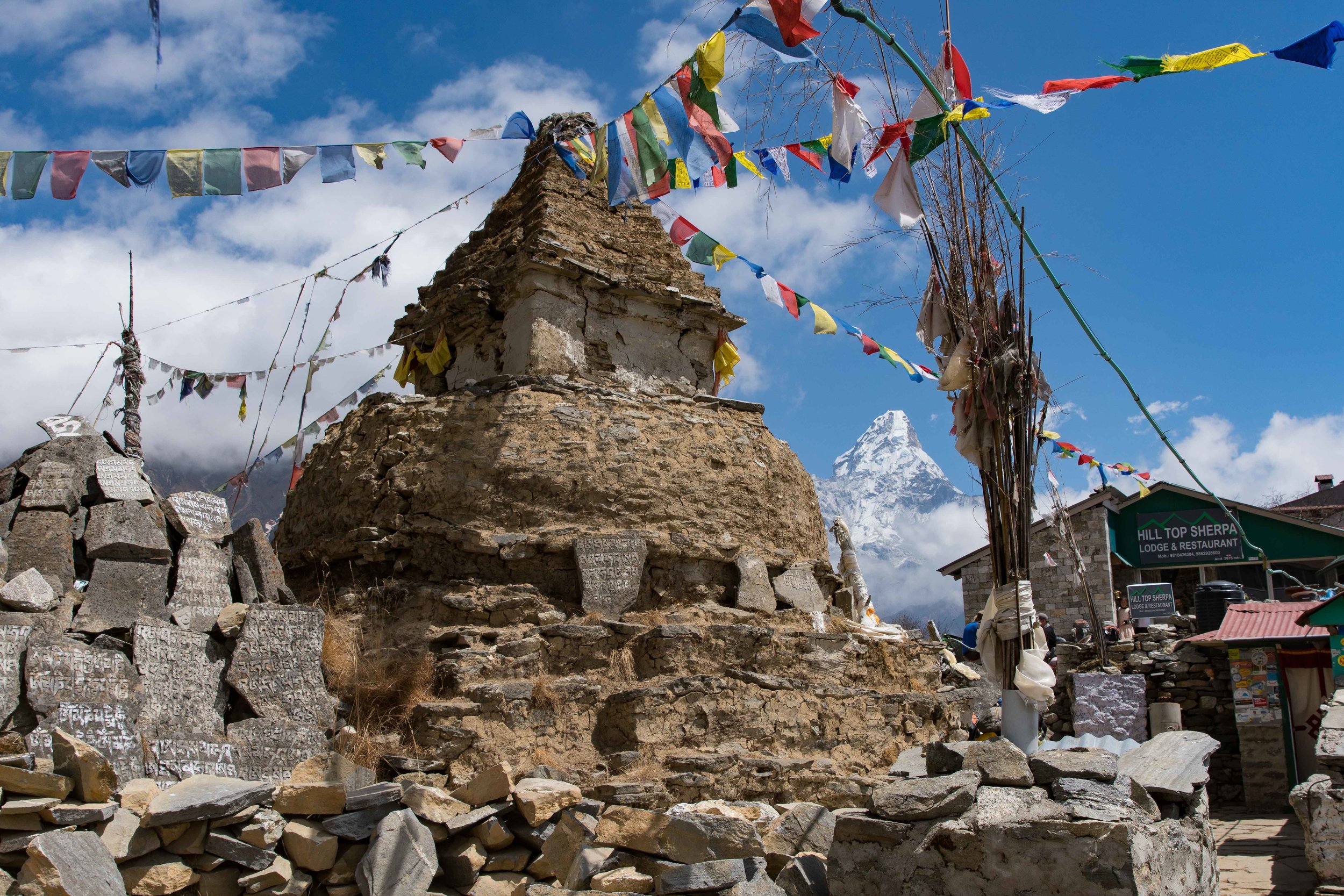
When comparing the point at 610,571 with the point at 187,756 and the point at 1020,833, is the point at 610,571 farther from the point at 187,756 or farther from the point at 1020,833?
the point at 1020,833

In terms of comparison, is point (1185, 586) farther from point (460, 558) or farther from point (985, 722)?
point (460, 558)

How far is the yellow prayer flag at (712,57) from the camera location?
6.14 meters

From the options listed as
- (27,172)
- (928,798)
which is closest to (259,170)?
(27,172)

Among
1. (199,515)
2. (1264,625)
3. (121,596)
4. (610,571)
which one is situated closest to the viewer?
(121,596)

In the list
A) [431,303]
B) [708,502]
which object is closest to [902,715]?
[708,502]

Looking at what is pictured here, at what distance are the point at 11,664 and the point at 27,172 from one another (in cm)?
396

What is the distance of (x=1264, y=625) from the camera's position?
11570mm

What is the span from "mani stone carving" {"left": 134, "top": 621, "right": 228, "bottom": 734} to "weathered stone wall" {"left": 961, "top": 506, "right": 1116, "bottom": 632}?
1757 cm

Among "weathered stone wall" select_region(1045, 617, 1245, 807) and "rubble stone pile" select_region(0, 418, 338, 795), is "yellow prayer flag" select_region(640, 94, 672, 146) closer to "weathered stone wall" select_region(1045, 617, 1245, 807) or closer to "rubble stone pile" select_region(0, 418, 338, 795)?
"rubble stone pile" select_region(0, 418, 338, 795)

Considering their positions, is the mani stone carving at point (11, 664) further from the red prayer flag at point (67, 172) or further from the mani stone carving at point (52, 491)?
the red prayer flag at point (67, 172)

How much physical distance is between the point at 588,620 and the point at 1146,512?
19.1 meters

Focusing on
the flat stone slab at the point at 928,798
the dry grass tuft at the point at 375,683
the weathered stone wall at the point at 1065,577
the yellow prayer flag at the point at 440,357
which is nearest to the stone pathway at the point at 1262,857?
the flat stone slab at the point at 928,798

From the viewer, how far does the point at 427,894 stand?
5152 mm

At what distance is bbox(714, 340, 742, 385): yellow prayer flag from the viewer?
9.70 metres
